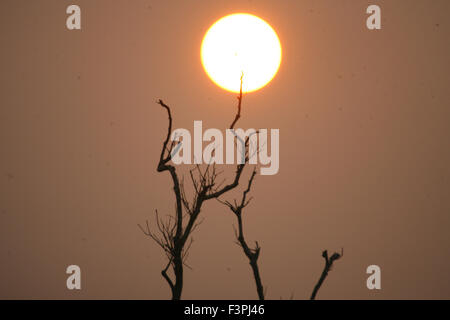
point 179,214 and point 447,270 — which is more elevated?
point 179,214

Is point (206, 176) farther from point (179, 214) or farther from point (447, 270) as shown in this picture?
point (447, 270)

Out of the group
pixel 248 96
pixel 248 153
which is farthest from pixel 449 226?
pixel 248 153

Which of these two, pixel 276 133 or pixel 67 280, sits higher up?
pixel 276 133

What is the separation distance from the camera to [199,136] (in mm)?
9133
